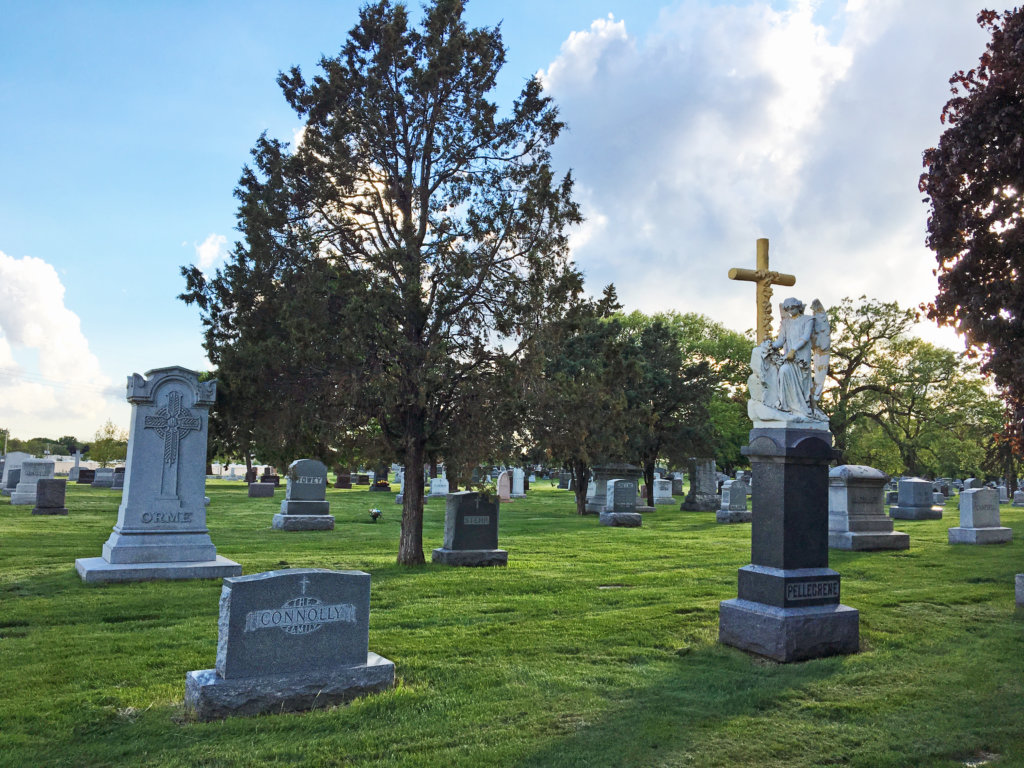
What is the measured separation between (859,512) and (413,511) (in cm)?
969

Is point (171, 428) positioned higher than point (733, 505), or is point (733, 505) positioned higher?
point (171, 428)

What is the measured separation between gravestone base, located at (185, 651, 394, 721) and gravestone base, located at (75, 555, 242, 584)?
5.46 meters

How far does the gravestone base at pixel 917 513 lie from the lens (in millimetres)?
23469

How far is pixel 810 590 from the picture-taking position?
6688 millimetres

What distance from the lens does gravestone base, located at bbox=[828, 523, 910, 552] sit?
14633mm

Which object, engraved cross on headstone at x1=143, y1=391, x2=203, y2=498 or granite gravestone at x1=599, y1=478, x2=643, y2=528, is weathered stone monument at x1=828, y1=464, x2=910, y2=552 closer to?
granite gravestone at x1=599, y1=478, x2=643, y2=528

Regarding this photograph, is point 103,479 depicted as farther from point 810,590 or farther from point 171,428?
point 810,590

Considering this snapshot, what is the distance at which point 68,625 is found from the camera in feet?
23.5

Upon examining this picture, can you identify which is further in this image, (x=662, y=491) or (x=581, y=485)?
(x=662, y=491)

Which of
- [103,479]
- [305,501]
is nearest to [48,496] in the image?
[305,501]

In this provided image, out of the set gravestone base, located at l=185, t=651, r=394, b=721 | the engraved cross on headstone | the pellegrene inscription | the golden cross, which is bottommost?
gravestone base, located at l=185, t=651, r=394, b=721

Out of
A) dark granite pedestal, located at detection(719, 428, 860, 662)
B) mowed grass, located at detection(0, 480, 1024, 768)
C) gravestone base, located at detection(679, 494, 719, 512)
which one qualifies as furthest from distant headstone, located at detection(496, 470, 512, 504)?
dark granite pedestal, located at detection(719, 428, 860, 662)

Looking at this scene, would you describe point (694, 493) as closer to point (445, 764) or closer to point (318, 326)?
point (318, 326)

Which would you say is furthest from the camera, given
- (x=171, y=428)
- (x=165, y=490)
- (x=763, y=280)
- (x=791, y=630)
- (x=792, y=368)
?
(x=171, y=428)
